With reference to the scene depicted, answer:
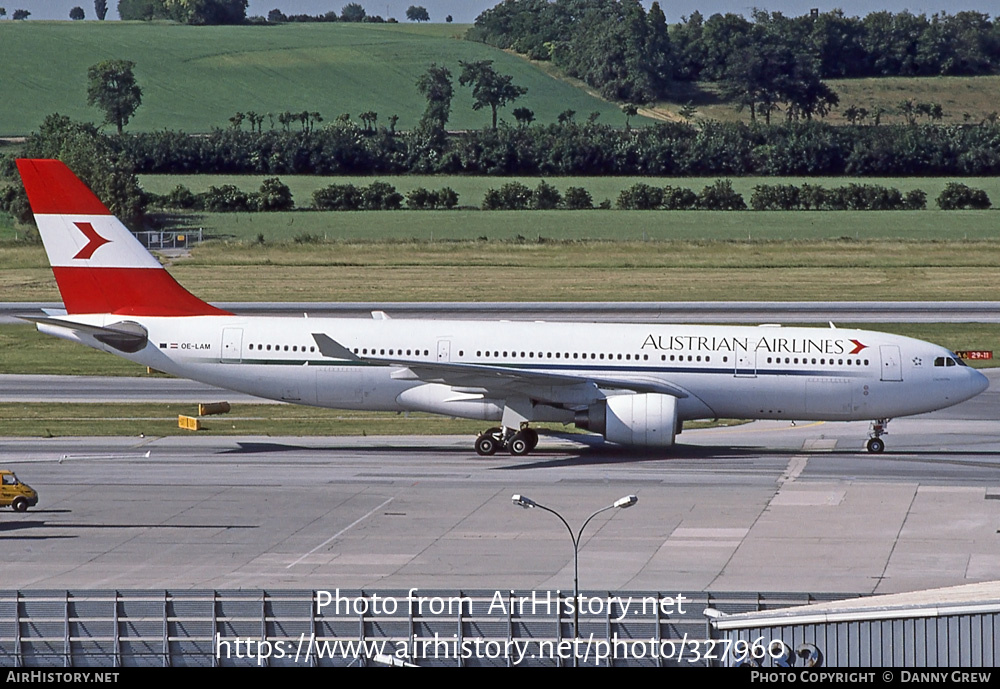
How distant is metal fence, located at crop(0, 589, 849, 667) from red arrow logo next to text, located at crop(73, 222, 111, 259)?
26348 mm

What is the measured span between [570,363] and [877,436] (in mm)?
11088

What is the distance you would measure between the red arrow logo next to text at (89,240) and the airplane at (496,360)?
0.04m

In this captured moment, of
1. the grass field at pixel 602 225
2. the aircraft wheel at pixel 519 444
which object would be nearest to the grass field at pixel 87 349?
the aircraft wheel at pixel 519 444

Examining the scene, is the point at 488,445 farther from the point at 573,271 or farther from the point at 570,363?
the point at 573,271

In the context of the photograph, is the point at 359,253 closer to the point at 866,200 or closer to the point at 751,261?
the point at 751,261

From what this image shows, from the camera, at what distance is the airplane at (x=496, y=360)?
1919 inches

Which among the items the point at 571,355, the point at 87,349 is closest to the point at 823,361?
the point at 571,355

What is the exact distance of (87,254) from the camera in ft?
167

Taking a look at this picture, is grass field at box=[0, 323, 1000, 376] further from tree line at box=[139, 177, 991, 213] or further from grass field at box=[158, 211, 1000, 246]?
tree line at box=[139, 177, 991, 213]

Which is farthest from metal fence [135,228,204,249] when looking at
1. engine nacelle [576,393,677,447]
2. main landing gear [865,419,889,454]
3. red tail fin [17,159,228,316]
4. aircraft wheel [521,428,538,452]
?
main landing gear [865,419,889,454]

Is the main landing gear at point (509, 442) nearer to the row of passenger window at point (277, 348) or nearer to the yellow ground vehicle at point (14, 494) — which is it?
the row of passenger window at point (277, 348)

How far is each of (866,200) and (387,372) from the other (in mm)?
107107

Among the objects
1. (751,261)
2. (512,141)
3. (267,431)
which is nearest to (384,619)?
(267,431)

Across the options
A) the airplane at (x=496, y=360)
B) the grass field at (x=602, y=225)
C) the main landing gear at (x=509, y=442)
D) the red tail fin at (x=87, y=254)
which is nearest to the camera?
the airplane at (x=496, y=360)
